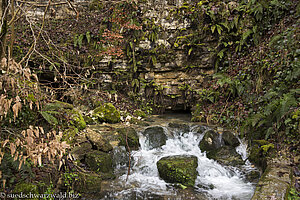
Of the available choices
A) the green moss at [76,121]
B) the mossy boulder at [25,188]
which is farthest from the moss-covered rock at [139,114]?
the mossy boulder at [25,188]

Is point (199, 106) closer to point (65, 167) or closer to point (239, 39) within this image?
point (239, 39)

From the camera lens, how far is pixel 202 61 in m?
9.14

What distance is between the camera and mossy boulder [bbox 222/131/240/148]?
19.6 ft

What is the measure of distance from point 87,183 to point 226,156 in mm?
3955

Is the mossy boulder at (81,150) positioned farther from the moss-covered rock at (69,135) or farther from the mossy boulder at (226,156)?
the mossy boulder at (226,156)

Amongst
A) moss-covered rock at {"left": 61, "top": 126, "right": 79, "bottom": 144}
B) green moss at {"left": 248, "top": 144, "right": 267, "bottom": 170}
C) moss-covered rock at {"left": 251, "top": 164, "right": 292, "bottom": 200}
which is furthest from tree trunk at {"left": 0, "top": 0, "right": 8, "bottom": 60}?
green moss at {"left": 248, "top": 144, "right": 267, "bottom": 170}

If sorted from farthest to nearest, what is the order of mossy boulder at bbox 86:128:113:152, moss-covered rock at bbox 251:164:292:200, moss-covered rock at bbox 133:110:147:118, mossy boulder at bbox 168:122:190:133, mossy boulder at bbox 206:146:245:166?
moss-covered rock at bbox 133:110:147:118 → mossy boulder at bbox 168:122:190:133 → mossy boulder at bbox 206:146:245:166 → mossy boulder at bbox 86:128:113:152 → moss-covered rock at bbox 251:164:292:200

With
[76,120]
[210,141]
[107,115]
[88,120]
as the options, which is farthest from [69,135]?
[210,141]

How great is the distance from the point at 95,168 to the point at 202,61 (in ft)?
23.1

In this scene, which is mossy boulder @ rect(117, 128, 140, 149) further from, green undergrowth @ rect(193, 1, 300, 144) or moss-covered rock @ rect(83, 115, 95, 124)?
green undergrowth @ rect(193, 1, 300, 144)

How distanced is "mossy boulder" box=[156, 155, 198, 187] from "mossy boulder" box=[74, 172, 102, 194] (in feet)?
5.27

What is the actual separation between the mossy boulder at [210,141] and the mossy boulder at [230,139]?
0.44 feet

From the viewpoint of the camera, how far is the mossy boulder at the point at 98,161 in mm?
4445

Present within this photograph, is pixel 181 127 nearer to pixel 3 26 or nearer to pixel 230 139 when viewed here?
pixel 230 139
